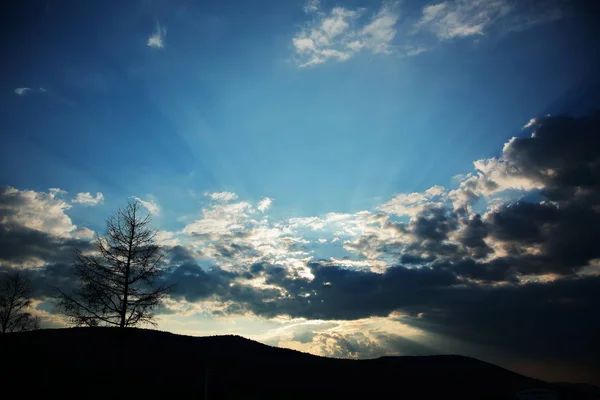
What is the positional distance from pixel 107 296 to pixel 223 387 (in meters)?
21.3

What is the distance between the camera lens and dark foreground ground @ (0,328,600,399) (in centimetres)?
2506

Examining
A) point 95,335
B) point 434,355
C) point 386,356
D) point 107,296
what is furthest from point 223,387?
point 434,355

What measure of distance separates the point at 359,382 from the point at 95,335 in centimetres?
3533

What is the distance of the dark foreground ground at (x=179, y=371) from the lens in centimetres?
2506

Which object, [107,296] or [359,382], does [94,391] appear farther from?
[359,382]

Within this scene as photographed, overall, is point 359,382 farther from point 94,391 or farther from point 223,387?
point 94,391

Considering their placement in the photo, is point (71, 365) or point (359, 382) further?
point (359, 382)

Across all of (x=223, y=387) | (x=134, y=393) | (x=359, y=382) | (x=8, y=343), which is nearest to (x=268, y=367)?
(x=223, y=387)

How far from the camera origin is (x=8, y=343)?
3159 cm

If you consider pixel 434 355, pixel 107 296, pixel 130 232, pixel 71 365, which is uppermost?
pixel 130 232

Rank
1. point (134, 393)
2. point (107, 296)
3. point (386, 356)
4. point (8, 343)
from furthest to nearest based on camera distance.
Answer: point (386, 356) < point (8, 343) < point (134, 393) < point (107, 296)

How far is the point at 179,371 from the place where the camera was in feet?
118

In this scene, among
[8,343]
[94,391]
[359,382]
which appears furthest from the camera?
[359,382]

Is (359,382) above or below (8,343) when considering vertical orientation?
below
